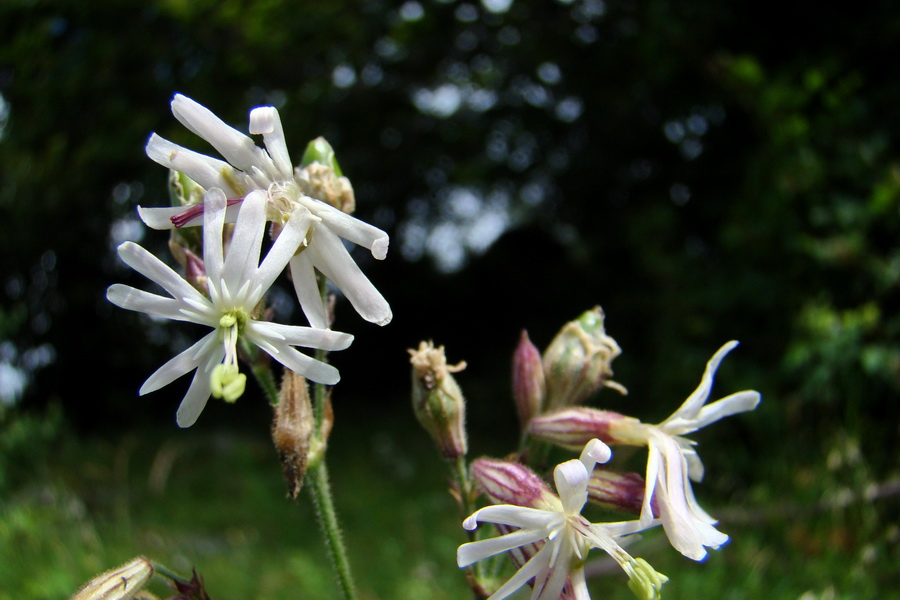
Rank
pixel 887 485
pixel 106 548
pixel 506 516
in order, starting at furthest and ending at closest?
pixel 106 548, pixel 887 485, pixel 506 516

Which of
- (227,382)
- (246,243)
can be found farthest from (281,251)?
(227,382)

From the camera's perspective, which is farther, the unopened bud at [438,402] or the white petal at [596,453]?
the unopened bud at [438,402]

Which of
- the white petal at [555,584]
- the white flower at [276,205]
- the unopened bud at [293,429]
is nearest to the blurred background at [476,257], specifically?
the white petal at [555,584]

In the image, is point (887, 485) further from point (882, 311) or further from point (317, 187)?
point (317, 187)

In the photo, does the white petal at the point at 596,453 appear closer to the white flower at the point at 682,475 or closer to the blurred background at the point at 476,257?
the white flower at the point at 682,475

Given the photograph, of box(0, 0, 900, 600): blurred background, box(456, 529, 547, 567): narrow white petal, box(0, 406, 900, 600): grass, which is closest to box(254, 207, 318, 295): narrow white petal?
box(456, 529, 547, 567): narrow white petal

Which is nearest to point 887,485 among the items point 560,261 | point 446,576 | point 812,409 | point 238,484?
point 812,409
